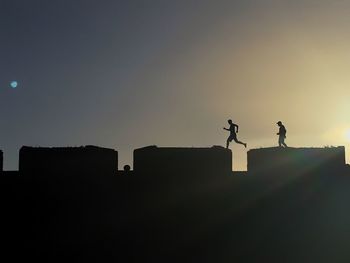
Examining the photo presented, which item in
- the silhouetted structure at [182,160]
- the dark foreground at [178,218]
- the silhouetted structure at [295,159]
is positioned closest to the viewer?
the dark foreground at [178,218]

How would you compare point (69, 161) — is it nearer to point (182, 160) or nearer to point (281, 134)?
point (182, 160)

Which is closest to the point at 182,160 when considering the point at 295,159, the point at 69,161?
the point at 69,161

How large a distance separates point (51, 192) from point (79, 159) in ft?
4.34

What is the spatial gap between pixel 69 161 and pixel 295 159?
23.5 feet

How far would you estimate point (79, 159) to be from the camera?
23.7 meters

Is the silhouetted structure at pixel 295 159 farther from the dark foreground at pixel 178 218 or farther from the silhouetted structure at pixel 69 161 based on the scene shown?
the silhouetted structure at pixel 69 161

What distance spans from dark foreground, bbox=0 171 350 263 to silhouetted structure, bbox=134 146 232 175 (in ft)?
0.81

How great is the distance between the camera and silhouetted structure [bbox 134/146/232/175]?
23.9 meters

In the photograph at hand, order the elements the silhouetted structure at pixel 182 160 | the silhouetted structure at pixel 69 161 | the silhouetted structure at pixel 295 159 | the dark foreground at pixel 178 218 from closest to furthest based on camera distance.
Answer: the dark foreground at pixel 178 218, the silhouetted structure at pixel 69 161, the silhouetted structure at pixel 182 160, the silhouetted structure at pixel 295 159

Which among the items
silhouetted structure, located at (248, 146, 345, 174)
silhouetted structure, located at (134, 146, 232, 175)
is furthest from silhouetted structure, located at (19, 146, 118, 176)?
silhouetted structure, located at (248, 146, 345, 174)

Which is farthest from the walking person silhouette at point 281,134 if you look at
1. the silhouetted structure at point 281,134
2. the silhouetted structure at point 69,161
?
the silhouetted structure at point 69,161

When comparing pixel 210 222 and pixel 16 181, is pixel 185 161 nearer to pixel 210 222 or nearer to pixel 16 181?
pixel 210 222

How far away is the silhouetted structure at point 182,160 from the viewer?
23.9 metres

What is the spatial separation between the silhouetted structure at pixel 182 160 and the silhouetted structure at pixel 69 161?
3.00ft
